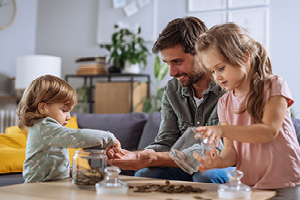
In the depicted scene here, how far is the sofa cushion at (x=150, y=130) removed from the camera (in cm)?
252

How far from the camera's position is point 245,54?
1.18 meters

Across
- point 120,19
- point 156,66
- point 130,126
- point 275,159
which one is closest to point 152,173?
point 275,159

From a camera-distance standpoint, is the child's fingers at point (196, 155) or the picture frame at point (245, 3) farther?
the picture frame at point (245, 3)

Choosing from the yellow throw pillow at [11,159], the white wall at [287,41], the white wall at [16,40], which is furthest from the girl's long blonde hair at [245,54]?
the white wall at [16,40]

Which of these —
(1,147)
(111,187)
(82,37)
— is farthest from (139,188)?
(82,37)

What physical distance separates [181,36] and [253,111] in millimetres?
775

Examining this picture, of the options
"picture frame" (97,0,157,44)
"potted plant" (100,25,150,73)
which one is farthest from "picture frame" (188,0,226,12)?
"potted plant" (100,25,150,73)

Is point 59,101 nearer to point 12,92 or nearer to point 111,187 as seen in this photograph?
point 111,187

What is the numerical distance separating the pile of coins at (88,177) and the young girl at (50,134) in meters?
0.22

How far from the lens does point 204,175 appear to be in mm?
1513

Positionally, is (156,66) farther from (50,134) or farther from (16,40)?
(50,134)

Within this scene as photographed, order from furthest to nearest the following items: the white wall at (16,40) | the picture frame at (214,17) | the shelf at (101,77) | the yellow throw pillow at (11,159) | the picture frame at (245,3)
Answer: the white wall at (16,40) < the shelf at (101,77) < the picture frame at (214,17) < the picture frame at (245,3) < the yellow throw pillow at (11,159)

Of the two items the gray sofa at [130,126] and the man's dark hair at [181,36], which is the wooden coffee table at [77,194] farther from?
the gray sofa at [130,126]

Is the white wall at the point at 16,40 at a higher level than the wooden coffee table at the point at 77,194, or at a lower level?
higher
